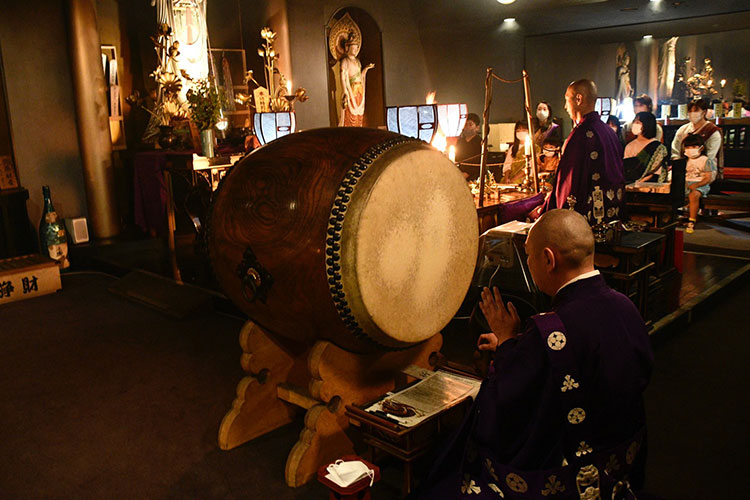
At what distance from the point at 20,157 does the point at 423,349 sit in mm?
5217

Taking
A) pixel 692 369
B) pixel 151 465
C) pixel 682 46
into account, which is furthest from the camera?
pixel 682 46

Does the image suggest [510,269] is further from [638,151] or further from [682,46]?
[682,46]

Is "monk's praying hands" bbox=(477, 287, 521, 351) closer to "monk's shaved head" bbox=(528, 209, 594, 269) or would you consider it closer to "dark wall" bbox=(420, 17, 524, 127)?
"monk's shaved head" bbox=(528, 209, 594, 269)

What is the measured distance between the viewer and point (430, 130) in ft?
16.6

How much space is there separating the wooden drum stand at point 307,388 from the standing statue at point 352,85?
7766 mm

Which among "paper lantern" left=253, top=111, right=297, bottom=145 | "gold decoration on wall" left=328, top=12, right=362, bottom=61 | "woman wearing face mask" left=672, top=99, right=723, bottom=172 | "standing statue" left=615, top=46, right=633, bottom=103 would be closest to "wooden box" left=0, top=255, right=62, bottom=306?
"paper lantern" left=253, top=111, right=297, bottom=145

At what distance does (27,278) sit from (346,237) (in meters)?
4.06

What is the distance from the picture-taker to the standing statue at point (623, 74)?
47.8ft

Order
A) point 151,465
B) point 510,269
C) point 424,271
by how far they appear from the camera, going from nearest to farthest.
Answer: point 424,271
point 151,465
point 510,269

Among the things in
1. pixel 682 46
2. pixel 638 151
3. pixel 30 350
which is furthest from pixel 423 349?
pixel 682 46

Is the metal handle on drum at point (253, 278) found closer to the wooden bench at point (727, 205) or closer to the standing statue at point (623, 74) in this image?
the wooden bench at point (727, 205)

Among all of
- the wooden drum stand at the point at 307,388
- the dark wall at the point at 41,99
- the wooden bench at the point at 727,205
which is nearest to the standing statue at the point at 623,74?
the wooden bench at the point at 727,205

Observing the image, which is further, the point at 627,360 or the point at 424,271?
the point at 424,271

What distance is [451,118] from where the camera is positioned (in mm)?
5109
